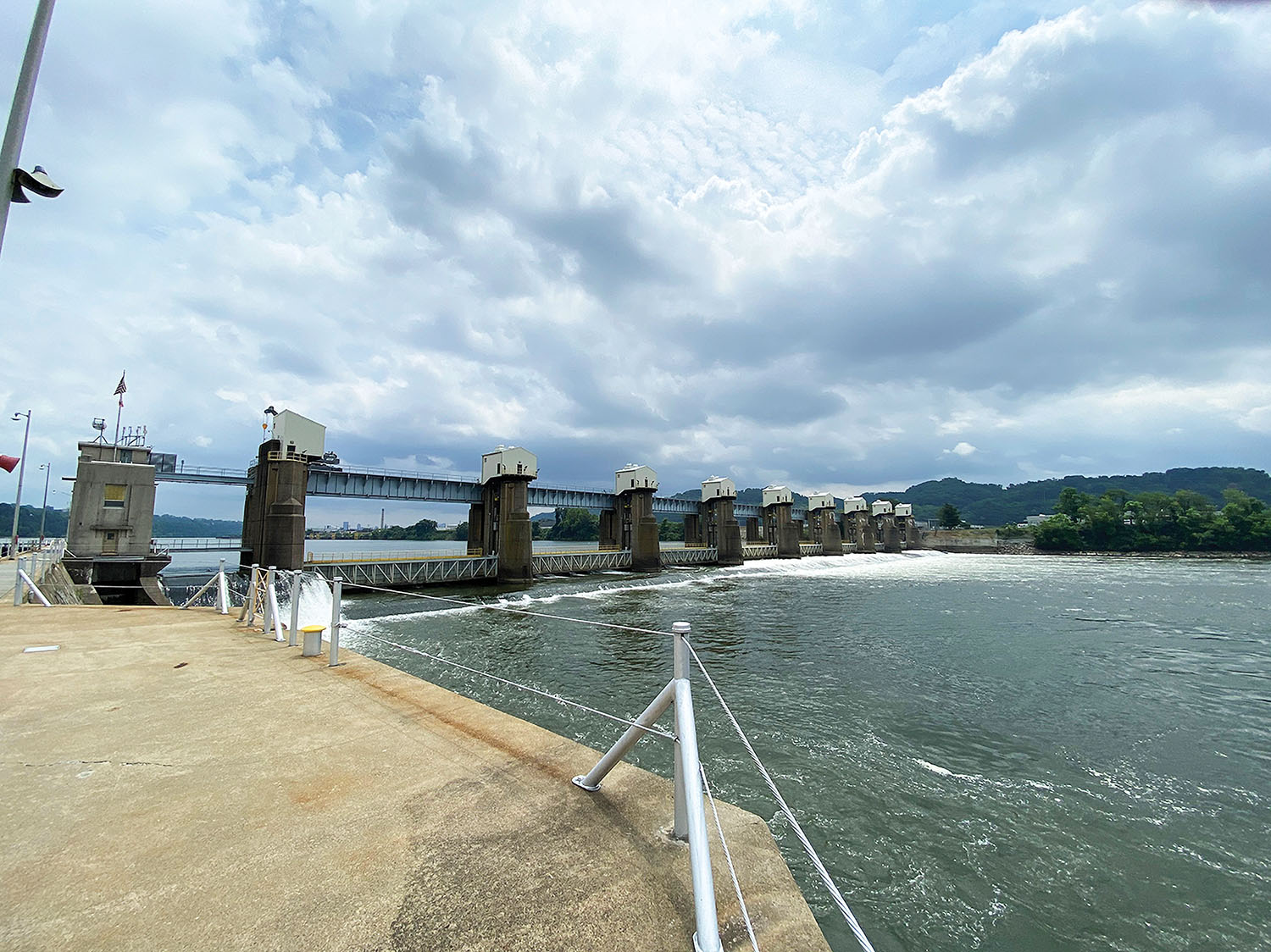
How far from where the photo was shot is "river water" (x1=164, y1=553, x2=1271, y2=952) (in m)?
5.07

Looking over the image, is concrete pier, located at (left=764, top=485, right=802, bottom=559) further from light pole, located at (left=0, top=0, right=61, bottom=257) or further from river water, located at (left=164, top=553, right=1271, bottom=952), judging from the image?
light pole, located at (left=0, top=0, right=61, bottom=257)

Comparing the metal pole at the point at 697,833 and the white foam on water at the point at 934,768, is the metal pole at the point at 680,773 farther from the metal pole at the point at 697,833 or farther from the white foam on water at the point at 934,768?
the white foam on water at the point at 934,768

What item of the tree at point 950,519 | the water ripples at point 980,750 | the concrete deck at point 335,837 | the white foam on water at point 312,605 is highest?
the tree at point 950,519

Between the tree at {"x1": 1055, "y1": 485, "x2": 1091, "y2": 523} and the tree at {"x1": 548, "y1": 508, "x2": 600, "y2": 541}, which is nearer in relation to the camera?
the tree at {"x1": 1055, "y1": 485, "x2": 1091, "y2": 523}

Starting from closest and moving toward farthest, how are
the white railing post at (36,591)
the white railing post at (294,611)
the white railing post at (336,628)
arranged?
the white railing post at (336,628) < the white railing post at (294,611) < the white railing post at (36,591)

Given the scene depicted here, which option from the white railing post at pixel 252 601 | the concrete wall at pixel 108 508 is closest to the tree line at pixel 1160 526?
the white railing post at pixel 252 601

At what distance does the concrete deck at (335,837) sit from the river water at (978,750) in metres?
2.68

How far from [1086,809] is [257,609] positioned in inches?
610

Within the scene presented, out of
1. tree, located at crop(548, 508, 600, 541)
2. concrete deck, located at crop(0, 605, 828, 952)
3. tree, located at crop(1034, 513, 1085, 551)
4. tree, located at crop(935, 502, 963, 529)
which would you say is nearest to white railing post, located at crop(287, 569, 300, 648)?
concrete deck, located at crop(0, 605, 828, 952)

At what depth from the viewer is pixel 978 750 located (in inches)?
347

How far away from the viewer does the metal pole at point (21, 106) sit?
445 centimetres

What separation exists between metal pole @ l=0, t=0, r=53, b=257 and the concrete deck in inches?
187

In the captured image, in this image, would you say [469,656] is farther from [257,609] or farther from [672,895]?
[672,895]

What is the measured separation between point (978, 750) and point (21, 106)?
565 inches
